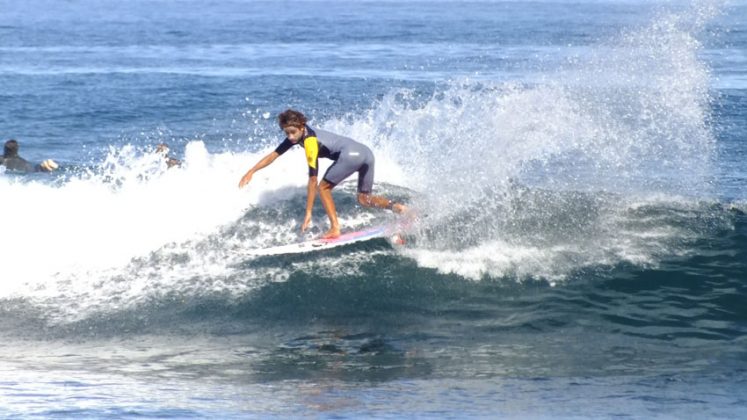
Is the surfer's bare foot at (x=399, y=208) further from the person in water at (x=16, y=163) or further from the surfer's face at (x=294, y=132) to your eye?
the person in water at (x=16, y=163)

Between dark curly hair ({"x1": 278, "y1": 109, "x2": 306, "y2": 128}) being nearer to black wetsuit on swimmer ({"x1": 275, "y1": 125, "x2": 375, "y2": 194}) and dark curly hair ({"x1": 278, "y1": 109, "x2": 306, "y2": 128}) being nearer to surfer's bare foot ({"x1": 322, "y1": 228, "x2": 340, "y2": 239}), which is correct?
black wetsuit on swimmer ({"x1": 275, "y1": 125, "x2": 375, "y2": 194})

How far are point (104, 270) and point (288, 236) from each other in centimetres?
227

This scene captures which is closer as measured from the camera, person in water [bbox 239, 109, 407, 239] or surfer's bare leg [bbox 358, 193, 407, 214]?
person in water [bbox 239, 109, 407, 239]

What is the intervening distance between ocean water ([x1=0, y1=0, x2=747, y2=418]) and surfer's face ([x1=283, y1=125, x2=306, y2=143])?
1.62 metres

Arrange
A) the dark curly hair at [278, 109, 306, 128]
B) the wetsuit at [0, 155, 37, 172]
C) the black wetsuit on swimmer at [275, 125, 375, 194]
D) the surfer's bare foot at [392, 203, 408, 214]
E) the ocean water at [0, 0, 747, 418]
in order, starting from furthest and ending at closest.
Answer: the wetsuit at [0, 155, 37, 172] < the surfer's bare foot at [392, 203, 408, 214] < the black wetsuit on swimmer at [275, 125, 375, 194] < the dark curly hair at [278, 109, 306, 128] < the ocean water at [0, 0, 747, 418]

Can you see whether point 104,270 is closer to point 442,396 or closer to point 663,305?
point 442,396

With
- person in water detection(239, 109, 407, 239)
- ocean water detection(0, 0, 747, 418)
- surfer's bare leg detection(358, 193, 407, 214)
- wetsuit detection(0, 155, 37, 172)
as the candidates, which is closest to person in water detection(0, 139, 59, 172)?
wetsuit detection(0, 155, 37, 172)

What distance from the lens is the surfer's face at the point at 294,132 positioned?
39.3 feet

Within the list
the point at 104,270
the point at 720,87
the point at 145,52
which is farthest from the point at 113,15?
the point at 104,270

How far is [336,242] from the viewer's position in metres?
12.9

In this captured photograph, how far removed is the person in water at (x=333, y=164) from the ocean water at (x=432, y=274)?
2.00ft

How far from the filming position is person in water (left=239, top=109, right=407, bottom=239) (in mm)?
12070

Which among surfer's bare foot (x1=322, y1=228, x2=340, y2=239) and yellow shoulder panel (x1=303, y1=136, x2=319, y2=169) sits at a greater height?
yellow shoulder panel (x1=303, y1=136, x2=319, y2=169)

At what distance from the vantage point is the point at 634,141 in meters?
20.9
